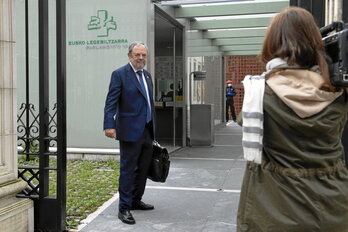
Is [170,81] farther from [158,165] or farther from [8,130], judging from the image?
[8,130]

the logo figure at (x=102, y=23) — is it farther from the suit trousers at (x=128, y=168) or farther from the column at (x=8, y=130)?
the column at (x=8, y=130)

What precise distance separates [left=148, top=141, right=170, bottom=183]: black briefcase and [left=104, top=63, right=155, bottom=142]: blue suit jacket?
39cm

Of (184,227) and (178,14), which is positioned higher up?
(178,14)

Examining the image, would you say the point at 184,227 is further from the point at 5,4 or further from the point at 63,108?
the point at 5,4

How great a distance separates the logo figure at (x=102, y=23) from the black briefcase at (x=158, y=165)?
12.7 feet

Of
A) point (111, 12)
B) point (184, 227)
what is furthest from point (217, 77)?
point (184, 227)

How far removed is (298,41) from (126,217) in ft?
9.51

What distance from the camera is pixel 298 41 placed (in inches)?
74.5

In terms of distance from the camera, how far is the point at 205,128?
10.1 meters

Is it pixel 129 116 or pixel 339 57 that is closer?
pixel 339 57

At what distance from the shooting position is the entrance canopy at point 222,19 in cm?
886

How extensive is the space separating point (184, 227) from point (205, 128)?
604 cm

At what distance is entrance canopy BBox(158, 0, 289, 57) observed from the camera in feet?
29.1

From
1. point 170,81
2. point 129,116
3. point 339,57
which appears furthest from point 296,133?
point 170,81
